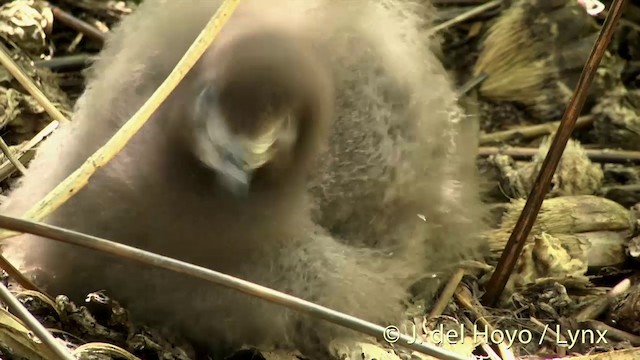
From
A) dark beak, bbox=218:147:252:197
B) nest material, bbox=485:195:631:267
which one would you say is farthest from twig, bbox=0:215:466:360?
nest material, bbox=485:195:631:267

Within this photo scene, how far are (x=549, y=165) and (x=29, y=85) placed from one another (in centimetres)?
99

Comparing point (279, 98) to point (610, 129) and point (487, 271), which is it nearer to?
point (487, 271)

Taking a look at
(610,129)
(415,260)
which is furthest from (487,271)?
(610,129)

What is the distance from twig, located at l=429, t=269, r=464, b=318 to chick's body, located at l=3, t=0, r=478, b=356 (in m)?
0.07

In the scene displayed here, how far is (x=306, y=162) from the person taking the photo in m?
1.25

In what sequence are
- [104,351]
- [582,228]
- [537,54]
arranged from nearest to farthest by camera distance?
[104,351]
[582,228]
[537,54]

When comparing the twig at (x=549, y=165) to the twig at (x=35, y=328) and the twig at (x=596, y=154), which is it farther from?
the twig at (x=35, y=328)

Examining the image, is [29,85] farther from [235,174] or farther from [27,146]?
[235,174]

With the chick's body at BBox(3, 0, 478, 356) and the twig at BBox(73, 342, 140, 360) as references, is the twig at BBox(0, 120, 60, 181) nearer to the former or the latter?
the chick's body at BBox(3, 0, 478, 356)

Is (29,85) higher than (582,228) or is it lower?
higher

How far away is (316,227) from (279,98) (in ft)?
1.09

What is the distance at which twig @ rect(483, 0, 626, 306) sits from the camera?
1.16 metres

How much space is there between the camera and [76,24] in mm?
1821

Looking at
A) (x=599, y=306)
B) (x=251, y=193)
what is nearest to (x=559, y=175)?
(x=599, y=306)
